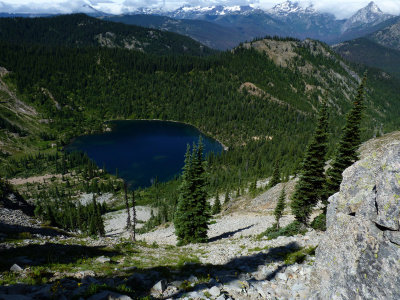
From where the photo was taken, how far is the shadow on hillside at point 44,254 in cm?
1398

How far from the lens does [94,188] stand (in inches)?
4961

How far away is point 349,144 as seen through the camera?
75.2 ft

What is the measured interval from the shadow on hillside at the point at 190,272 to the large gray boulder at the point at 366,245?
5024 mm

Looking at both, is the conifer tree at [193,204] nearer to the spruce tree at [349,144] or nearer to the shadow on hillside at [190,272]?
the shadow on hillside at [190,272]

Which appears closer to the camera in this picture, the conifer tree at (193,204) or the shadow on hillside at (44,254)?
the shadow on hillside at (44,254)

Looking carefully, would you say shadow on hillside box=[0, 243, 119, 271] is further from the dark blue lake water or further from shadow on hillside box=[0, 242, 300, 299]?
the dark blue lake water

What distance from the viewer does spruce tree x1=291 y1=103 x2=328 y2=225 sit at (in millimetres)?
24156

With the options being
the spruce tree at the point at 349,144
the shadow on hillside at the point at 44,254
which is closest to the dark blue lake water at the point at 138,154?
the shadow on hillside at the point at 44,254

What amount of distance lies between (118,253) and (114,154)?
525ft

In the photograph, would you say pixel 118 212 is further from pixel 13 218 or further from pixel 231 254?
pixel 231 254

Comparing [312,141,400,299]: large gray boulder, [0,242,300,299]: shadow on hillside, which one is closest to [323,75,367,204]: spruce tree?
[0,242,300,299]: shadow on hillside

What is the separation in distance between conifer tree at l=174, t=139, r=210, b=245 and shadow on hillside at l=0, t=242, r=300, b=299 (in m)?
12.3

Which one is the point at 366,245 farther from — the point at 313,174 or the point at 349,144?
the point at 349,144

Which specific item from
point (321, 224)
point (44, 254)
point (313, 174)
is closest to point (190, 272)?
point (44, 254)
